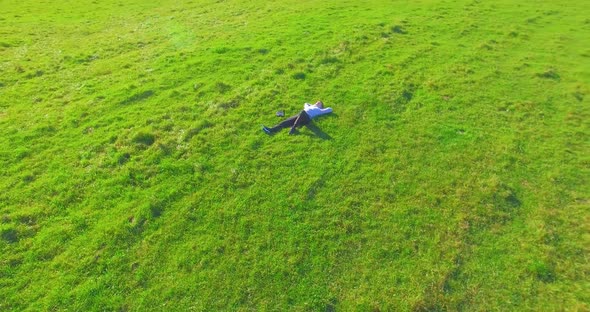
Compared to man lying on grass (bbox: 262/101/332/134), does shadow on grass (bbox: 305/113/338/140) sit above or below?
below

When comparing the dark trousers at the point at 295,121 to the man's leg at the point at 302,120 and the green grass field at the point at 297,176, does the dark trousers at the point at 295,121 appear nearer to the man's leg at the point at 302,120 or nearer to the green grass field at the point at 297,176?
the man's leg at the point at 302,120

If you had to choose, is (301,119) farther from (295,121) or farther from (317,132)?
(317,132)

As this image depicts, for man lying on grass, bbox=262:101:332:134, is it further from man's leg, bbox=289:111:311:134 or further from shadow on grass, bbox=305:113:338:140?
shadow on grass, bbox=305:113:338:140

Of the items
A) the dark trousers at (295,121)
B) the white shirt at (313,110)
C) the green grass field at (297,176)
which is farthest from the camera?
the white shirt at (313,110)

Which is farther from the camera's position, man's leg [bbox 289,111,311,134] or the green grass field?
man's leg [bbox 289,111,311,134]

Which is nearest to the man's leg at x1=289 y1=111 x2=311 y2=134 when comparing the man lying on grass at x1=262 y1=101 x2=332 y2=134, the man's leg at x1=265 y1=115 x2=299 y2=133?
the man lying on grass at x1=262 y1=101 x2=332 y2=134

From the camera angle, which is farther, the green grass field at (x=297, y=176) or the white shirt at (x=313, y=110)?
the white shirt at (x=313, y=110)

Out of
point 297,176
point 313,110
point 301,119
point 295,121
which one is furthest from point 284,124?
point 297,176

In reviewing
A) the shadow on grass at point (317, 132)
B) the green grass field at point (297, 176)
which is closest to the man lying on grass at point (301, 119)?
the shadow on grass at point (317, 132)
